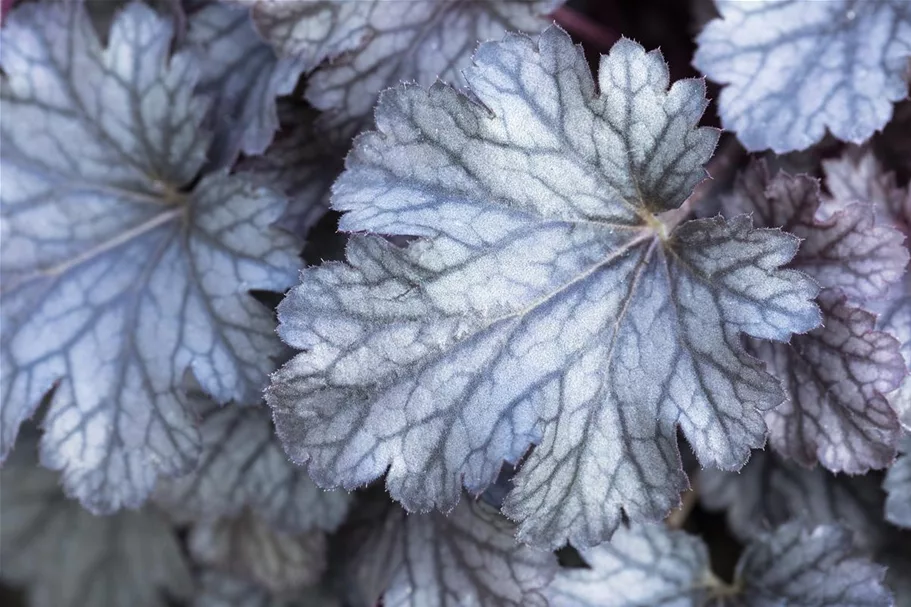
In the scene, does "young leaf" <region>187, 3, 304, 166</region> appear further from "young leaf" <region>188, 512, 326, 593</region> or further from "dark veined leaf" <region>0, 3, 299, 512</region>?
A: "young leaf" <region>188, 512, 326, 593</region>

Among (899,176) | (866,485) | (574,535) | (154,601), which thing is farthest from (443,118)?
(154,601)

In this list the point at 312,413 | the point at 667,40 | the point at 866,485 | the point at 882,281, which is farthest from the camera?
the point at 667,40

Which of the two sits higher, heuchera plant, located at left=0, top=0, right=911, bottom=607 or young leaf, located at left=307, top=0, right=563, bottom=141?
young leaf, located at left=307, top=0, right=563, bottom=141

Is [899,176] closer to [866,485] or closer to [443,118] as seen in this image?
[866,485]

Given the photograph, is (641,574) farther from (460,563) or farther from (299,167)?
(299,167)

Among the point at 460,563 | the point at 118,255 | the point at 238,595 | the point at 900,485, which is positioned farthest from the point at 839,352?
the point at 238,595

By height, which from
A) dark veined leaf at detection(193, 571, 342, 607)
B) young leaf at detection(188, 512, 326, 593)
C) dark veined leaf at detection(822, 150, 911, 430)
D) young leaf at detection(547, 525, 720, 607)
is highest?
dark veined leaf at detection(822, 150, 911, 430)

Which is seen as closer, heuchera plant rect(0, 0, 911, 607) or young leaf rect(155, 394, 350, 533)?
heuchera plant rect(0, 0, 911, 607)

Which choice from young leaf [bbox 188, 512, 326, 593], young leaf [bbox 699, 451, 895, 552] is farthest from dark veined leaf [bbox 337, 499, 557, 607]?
young leaf [bbox 699, 451, 895, 552]
